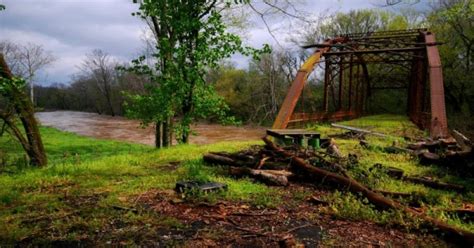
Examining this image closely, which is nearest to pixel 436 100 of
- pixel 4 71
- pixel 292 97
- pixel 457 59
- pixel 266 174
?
pixel 292 97

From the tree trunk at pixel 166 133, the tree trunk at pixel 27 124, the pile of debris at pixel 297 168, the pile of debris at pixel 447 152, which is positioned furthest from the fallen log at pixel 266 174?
the tree trunk at pixel 166 133

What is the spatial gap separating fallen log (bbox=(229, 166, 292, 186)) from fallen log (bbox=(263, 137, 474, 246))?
357 mm

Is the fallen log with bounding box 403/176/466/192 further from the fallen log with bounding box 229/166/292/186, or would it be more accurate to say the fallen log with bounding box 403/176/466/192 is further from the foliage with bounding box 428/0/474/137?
the foliage with bounding box 428/0/474/137

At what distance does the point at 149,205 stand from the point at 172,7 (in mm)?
4954

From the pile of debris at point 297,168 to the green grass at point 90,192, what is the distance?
0.33 meters

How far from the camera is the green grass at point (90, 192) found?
475 cm

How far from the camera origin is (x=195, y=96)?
512 inches

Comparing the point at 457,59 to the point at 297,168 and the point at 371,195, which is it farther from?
the point at 371,195

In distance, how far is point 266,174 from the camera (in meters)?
6.96

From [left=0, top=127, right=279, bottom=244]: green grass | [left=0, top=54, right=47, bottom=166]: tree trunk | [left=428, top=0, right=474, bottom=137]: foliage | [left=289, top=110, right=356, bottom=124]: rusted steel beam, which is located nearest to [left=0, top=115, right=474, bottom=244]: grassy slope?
[left=0, top=127, right=279, bottom=244]: green grass

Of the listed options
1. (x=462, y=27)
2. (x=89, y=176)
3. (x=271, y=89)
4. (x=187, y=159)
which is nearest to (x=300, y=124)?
(x=187, y=159)

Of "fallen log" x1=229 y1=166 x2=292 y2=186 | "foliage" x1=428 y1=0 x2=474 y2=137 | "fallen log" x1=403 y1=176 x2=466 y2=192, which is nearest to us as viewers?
Result: "fallen log" x1=403 y1=176 x2=466 y2=192

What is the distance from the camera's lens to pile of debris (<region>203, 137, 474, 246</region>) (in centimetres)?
552

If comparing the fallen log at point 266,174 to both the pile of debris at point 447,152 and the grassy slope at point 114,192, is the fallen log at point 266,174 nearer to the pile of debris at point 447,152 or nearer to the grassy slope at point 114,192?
the grassy slope at point 114,192
